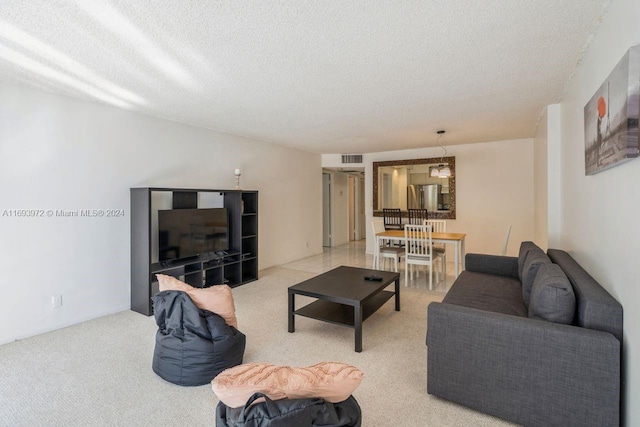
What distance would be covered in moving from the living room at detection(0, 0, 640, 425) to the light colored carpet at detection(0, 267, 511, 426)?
0.25 feet

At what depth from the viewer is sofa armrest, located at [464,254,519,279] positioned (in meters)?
3.50

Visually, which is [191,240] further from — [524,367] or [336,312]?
[524,367]

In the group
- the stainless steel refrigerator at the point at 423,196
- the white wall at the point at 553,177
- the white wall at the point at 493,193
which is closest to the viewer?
the white wall at the point at 553,177

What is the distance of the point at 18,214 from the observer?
120 inches

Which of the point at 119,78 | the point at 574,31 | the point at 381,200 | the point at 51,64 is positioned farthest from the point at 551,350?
the point at 381,200

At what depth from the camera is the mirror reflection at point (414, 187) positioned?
6.66 m

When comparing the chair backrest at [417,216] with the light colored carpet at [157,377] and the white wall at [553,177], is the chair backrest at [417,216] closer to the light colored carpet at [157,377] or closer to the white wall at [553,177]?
the white wall at [553,177]

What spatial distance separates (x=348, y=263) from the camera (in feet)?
21.5

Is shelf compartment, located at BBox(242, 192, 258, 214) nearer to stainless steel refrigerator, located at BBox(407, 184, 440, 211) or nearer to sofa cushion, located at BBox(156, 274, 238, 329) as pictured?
sofa cushion, located at BBox(156, 274, 238, 329)

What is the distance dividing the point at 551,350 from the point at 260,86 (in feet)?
10.0

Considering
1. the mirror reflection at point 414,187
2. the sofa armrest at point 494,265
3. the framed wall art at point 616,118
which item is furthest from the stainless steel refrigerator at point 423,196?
the framed wall art at point 616,118

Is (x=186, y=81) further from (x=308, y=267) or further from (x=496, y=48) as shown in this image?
(x=308, y=267)

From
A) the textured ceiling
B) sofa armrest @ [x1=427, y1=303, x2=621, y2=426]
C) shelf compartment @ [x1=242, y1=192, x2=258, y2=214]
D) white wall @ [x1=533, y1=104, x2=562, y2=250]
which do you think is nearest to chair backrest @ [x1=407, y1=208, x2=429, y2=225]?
the textured ceiling

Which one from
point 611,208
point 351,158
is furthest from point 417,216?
point 611,208
